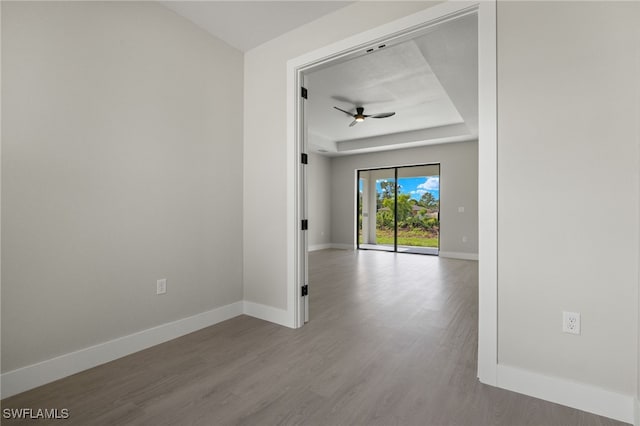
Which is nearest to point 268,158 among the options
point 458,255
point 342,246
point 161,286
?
point 161,286

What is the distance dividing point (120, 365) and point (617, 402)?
285cm

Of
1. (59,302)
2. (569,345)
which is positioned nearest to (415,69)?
(569,345)

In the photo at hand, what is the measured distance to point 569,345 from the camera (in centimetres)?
160

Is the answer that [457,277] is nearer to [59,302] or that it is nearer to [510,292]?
[510,292]

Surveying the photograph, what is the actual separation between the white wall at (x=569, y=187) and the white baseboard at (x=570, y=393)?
0.03m

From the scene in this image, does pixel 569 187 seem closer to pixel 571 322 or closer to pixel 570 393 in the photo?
pixel 571 322

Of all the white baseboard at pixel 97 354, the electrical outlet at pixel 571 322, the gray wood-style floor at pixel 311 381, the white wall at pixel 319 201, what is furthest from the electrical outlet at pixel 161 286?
the white wall at pixel 319 201

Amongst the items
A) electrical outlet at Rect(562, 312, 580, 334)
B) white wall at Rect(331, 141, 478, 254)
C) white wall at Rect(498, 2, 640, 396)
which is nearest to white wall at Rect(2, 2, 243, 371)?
white wall at Rect(498, 2, 640, 396)

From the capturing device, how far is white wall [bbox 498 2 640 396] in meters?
1.48

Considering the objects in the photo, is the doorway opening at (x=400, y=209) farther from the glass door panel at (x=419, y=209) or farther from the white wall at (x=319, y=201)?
the white wall at (x=319, y=201)

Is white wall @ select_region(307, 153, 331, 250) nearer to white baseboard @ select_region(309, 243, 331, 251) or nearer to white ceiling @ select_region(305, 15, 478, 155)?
white baseboard @ select_region(309, 243, 331, 251)

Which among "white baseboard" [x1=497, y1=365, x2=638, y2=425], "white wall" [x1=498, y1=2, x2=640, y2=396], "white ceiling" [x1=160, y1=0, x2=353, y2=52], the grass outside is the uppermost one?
"white ceiling" [x1=160, y1=0, x2=353, y2=52]

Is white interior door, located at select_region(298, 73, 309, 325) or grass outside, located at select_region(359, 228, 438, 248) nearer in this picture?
white interior door, located at select_region(298, 73, 309, 325)

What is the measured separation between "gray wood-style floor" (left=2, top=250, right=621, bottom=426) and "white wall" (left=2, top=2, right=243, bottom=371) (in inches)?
14.3
